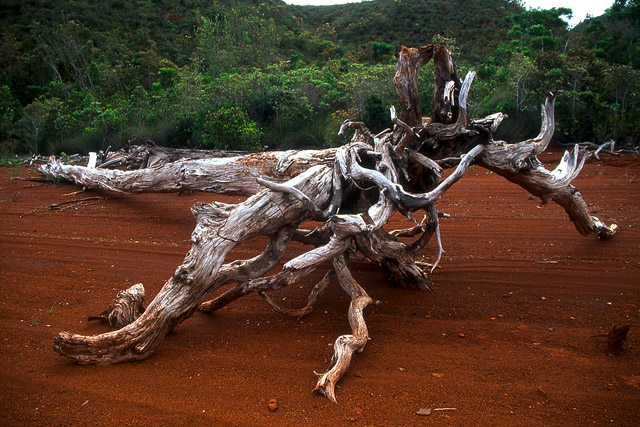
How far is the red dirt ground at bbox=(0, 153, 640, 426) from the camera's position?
2660 mm

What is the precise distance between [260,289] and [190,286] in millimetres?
500

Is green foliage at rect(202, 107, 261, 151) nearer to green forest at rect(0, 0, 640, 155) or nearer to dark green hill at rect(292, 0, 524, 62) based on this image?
green forest at rect(0, 0, 640, 155)

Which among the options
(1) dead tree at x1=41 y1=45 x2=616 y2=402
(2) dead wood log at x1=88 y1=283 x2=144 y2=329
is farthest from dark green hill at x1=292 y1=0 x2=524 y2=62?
(2) dead wood log at x1=88 y1=283 x2=144 y2=329

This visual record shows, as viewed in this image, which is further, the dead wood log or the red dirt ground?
the dead wood log

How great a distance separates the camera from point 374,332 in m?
3.55

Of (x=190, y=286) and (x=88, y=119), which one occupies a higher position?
(x=190, y=286)

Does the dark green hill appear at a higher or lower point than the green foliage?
higher

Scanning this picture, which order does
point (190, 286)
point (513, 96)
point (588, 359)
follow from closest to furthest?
point (588, 359) → point (190, 286) → point (513, 96)

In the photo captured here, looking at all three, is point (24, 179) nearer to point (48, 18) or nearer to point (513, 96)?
point (513, 96)

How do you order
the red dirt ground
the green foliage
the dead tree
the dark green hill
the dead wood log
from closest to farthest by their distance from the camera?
the red dirt ground
the dead tree
the dead wood log
the green foliage
the dark green hill

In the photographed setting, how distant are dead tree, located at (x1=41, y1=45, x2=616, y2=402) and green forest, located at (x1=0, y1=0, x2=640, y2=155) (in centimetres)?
663

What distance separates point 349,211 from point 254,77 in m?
10.5

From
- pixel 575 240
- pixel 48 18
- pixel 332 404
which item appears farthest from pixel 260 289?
pixel 48 18

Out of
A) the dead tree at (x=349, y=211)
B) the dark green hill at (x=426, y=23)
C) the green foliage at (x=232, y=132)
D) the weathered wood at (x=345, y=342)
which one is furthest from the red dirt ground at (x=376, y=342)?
the dark green hill at (x=426, y=23)
